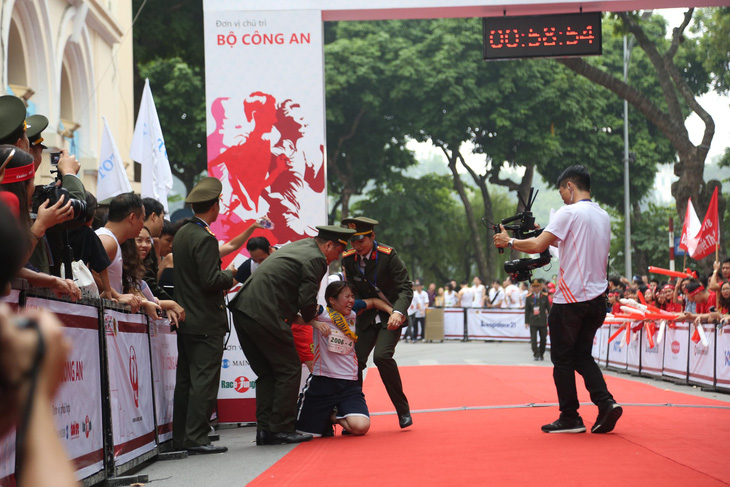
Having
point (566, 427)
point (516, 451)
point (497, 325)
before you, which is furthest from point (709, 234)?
point (497, 325)

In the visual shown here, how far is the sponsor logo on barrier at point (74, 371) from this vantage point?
5539mm

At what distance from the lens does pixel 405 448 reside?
24.1 feet

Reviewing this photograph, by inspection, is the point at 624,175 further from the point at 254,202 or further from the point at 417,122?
the point at 254,202

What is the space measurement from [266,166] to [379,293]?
8.75 ft

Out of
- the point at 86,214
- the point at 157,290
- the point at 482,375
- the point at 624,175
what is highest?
the point at 624,175

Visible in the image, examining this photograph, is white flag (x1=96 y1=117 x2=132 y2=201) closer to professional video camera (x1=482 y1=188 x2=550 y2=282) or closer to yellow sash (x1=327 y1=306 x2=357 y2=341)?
yellow sash (x1=327 y1=306 x2=357 y2=341)

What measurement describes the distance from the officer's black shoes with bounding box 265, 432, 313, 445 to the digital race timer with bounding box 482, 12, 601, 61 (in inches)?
256

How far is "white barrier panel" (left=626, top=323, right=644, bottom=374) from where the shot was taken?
711 inches

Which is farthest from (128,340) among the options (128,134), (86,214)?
(128,134)

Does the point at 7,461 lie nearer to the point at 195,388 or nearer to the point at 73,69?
the point at 195,388

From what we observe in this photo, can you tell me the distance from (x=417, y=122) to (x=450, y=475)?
118 ft

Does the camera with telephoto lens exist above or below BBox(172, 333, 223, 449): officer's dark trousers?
above

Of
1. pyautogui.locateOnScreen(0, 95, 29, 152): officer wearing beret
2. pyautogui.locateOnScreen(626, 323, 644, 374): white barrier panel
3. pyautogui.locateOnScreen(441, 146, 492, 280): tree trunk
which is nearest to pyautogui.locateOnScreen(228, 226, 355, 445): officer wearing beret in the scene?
pyautogui.locateOnScreen(0, 95, 29, 152): officer wearing beret

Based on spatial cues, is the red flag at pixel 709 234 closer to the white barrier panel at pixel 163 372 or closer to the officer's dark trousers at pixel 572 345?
the officer's dark trousers at pixel 572 345
